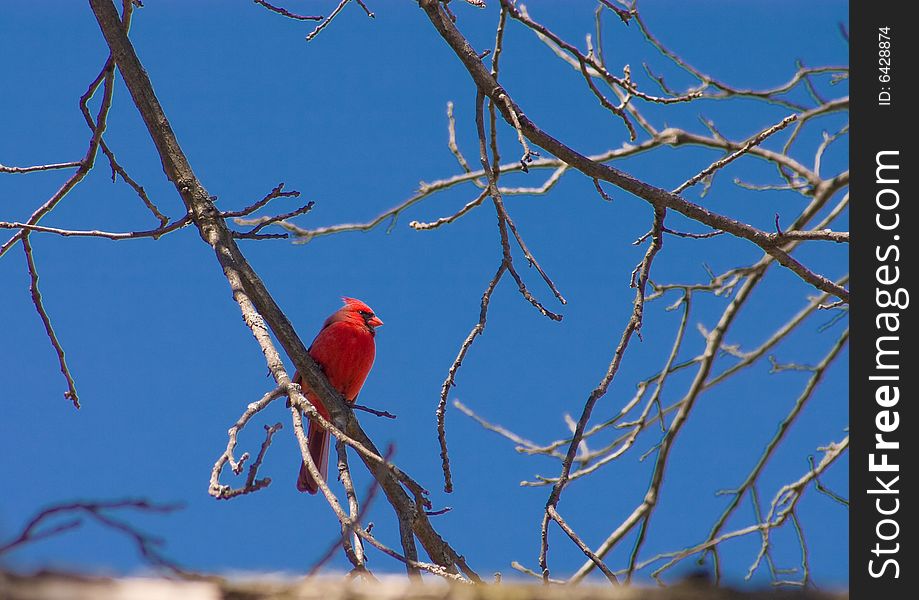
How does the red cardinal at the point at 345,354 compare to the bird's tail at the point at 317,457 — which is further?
the red cardinal at the point at 345,354

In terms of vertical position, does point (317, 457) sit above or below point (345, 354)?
below

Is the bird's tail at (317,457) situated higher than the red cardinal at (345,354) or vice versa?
the red cardinal at (345,354)

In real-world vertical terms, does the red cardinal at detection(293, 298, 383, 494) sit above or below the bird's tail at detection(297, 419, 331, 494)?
above

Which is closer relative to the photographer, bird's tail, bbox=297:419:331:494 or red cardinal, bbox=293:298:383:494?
bird's tail, bbox=297:419:331:494

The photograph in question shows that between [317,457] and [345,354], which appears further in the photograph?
[345,354]

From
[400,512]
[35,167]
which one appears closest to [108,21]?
[35,167]

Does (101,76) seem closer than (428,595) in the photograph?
No

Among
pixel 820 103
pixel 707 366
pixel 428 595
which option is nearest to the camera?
pixel 428 595
